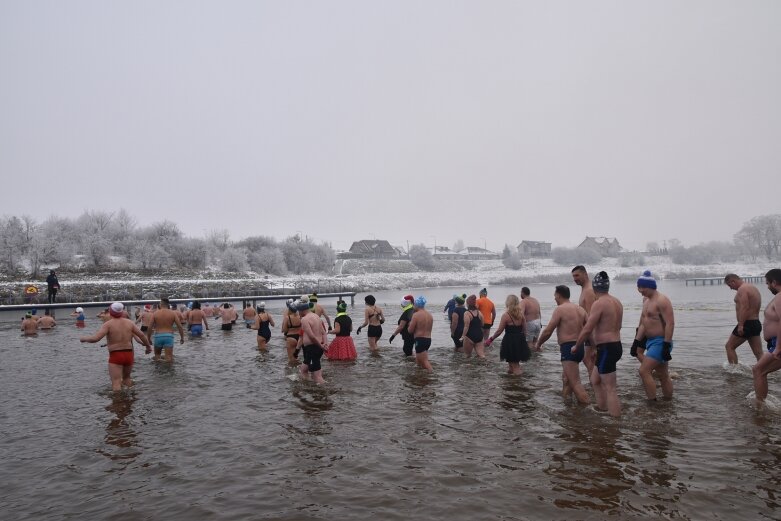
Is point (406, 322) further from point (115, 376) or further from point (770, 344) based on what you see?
point (770, 344)

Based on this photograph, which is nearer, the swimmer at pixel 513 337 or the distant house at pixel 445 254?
the swimmer at pixel 513 337

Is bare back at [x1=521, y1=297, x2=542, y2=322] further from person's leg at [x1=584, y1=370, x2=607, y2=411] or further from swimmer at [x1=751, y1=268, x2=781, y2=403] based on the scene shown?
swimmer at [x1=751, y1=268, x2=781, y2=403]

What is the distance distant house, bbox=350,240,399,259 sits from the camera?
134 meters

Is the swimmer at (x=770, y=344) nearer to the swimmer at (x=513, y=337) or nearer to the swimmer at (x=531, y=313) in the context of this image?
the swimmer at (x=513, y=337)

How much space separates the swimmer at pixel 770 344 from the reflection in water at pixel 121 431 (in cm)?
912

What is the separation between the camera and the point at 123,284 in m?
54.7

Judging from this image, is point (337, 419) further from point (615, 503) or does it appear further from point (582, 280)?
point (582, 280)

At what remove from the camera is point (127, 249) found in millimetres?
78375

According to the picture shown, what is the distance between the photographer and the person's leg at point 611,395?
7.49 meters

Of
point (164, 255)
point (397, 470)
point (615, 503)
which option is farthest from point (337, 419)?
point (164, 255)

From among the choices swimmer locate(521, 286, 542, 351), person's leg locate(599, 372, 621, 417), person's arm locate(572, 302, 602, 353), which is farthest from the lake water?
swimmer locate(521, 286, 542, 351)

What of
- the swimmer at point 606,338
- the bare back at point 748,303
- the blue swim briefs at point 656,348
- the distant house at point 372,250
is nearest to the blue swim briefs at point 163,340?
the swimmer at point 606,338

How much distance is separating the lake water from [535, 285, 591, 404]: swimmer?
0.28m

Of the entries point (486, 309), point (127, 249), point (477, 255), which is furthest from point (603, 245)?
point (486, 309)
